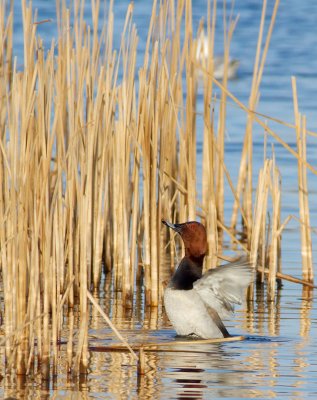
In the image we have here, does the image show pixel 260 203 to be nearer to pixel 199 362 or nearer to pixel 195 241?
pixel 195 241

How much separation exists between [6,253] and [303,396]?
1825 millimetres

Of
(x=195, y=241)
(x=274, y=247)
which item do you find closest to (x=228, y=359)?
(x=195, y=241)

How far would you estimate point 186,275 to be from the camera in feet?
26.0

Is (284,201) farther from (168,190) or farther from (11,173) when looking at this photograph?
(11,173)

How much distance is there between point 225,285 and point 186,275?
0.31 metres

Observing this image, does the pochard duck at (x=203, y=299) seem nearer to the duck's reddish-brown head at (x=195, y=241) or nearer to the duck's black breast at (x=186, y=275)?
the duck's black breast at (x=186, y=275)

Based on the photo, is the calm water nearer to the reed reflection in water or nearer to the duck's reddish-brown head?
the reed reflection in water

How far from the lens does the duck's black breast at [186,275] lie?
7891mm

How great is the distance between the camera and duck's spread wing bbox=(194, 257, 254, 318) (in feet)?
24.7

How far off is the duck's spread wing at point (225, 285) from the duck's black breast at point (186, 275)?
0.23ft

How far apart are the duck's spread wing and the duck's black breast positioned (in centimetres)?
7

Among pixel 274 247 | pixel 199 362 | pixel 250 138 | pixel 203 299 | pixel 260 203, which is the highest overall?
pixel 250 138

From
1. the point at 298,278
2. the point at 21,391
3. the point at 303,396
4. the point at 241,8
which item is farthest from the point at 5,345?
the point at 241,8

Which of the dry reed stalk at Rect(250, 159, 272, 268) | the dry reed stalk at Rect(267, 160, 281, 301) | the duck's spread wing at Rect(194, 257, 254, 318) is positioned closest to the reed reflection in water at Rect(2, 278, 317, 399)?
the dry reed stalk at Rect(267, 160, 281, 301)
